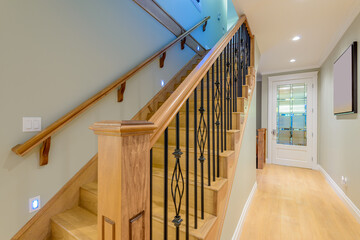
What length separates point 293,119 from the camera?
4.69 meters

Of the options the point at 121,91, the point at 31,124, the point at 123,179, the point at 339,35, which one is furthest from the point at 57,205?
the point at 339,35

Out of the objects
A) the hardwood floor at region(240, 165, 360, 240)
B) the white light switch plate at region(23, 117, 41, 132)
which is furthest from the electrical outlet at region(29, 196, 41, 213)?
the hardwood floor at region(240, 165, 360, 240)

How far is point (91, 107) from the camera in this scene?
66.6 inches

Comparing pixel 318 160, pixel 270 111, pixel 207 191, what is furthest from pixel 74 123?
pixel 318 160

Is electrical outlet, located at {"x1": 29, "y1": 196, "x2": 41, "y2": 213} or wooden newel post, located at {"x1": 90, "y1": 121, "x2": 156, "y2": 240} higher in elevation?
wooden newel post, located at {"x1": 90, "y1": 121, "x2": 156, "y2": 240}

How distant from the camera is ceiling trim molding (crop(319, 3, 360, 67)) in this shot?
2232 mm

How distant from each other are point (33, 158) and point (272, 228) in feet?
8.11

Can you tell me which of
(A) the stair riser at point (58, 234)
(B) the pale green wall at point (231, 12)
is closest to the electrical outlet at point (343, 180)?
(A) the stair riser at point (58, 234)

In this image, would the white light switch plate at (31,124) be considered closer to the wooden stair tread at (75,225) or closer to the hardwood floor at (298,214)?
the wooden stair tread at (75,225)

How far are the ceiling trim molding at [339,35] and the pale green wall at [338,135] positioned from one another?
5 centimetres

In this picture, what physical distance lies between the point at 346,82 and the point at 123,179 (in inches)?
128

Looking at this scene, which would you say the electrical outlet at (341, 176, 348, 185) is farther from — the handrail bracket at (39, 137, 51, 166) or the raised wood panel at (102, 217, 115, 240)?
the handrail bracket at (39, 137, 51, 166)

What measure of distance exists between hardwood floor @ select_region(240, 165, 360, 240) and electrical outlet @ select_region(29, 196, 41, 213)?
1.92 m

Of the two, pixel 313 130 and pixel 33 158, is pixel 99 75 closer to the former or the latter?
pixel 33 158
